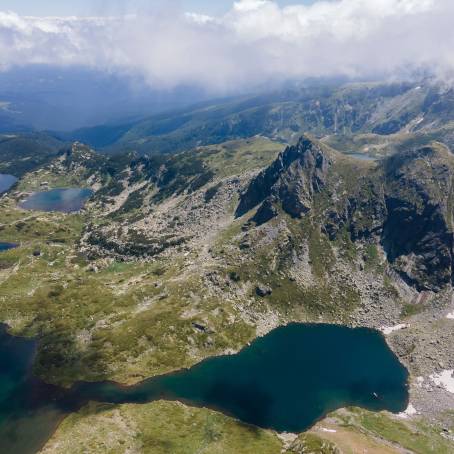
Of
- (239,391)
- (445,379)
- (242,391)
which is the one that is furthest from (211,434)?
(445,379)

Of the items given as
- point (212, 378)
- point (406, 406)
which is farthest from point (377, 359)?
point (212, 378)

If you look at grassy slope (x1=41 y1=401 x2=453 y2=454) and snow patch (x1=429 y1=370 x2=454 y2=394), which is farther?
snow patch (x1=429 y1=370 x2=454 y2=394)

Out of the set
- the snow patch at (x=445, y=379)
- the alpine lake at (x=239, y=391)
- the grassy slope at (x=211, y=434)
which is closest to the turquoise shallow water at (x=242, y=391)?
the alpine lake at (x=239, y=391)

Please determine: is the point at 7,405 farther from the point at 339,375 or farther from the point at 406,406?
the point at 406,406

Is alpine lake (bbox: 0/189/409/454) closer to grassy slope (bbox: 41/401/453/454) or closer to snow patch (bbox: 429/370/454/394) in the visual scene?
grassy slope (bbox: 41/401/453/454)

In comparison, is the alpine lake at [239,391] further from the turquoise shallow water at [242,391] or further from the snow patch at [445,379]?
the snow patch at [445,379]

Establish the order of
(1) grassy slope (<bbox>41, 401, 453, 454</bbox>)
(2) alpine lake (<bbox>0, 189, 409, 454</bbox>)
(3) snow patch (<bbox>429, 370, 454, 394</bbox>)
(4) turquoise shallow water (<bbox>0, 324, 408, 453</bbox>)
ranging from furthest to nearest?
(3) snow patch (<bbox>429, 370, 454, 394</bbox>), (4) turquoise shallow water (<bbox>0, 324, 408, 453</bbox>), (2) alpine lake (<bbox>0, 189, 409, 454</bbox>), (1) grassy slope (<bbox>41, 401, 453, 454</bbox>)

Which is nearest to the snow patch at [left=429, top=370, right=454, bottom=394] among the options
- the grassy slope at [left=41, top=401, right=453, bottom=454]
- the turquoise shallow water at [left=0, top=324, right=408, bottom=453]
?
the turquoise shallow water at [left=0, top=324, right=408, bottom=453]
